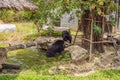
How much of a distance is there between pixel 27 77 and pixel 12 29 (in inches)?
299

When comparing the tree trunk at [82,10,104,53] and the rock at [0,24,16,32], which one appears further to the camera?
the rock at [0,24,16,32]

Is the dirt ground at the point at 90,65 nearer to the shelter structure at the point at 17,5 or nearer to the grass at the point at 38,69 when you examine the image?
the grass at the point at 38,69

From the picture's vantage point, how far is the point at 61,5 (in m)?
9.20

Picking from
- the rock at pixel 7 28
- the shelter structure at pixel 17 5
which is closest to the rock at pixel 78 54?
the shelter structure at pixel 17 5

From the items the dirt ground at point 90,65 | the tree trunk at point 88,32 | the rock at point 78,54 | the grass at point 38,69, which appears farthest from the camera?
the tree trunk at point 88,32

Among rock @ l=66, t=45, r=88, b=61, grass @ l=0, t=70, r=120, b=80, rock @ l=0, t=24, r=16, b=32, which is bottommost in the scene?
grass @ l=0, t=70, r=120, b=80

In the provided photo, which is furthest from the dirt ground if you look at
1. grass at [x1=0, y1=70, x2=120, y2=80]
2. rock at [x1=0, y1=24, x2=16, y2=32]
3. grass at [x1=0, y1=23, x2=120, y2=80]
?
rock at [x1=0, y1=24, x2=16, y2=32]

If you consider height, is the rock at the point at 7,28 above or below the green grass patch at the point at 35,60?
above

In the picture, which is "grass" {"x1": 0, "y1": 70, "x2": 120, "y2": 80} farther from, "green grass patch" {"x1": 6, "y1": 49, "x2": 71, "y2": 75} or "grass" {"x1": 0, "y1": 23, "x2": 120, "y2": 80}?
"green grass patch" {"x1": 6, "y1": 49, "x2": 71, "y2": 75}

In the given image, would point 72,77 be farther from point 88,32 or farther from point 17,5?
point 17,5

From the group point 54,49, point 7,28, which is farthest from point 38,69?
point 7,28

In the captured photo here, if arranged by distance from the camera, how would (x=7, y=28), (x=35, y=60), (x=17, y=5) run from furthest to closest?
(x=7, y=28)
(x=35, y=60)
(x=17, y=5)

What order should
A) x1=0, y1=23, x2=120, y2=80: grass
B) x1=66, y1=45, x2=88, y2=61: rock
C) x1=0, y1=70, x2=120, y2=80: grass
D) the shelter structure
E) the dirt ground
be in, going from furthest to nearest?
x1=66, y1=45, x2=88, y2=61: rock, the dirt ground, x1=0, y1=23, x2=120, y2=80: grass, x1=0, y1=70, x2=120, y2=80: grass, the shelter structure

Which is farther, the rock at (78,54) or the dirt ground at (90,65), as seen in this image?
the rock at (78,54)
